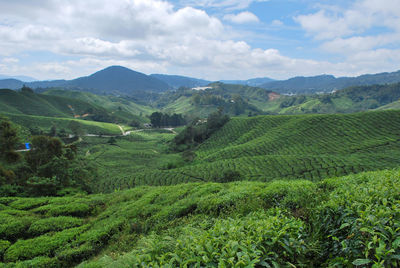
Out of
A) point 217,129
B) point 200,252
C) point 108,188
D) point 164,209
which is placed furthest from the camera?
point 217,129

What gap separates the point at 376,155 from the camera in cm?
4469

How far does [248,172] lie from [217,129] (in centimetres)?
5290

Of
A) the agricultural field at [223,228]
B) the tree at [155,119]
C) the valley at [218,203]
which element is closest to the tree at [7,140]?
the valley at [218,203]

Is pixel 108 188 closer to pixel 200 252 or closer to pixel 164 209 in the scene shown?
pixel 164 209

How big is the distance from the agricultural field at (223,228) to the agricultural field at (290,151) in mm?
26297

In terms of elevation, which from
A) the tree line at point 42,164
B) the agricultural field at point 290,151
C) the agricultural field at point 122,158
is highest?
the tree line at point 42,164

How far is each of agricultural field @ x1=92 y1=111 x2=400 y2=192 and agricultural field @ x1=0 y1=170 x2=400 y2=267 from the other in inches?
1035

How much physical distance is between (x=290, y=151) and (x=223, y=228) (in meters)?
57.9

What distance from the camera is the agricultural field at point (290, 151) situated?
3959 centimetres

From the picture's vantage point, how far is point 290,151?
5731 centimetres

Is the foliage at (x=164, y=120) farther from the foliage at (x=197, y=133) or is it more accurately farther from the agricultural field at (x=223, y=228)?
the agricultural field at (x=223, y=228)

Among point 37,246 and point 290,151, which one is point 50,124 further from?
point 37,246

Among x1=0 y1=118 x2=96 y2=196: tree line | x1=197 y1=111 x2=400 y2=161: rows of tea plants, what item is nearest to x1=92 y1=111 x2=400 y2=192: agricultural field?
x1=197 y1=111 x2=400 y2=161: rows of tea plants

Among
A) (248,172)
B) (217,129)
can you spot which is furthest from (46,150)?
(217,129)
